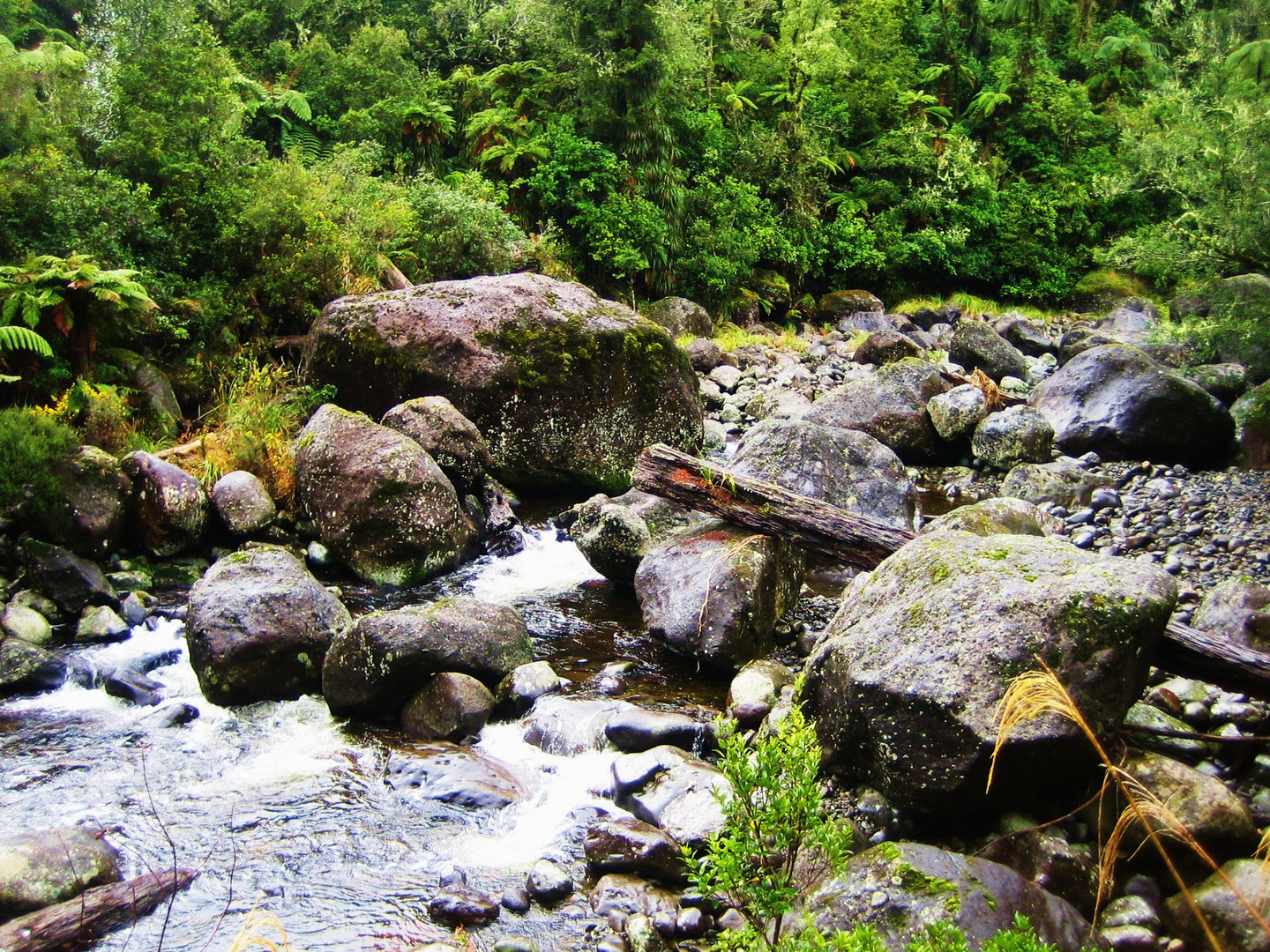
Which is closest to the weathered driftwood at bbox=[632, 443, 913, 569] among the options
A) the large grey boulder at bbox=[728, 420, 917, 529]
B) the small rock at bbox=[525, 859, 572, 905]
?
the large grey boulder at bbox=[728, 420, 917, 529]

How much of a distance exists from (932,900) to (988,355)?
1420 centimetres

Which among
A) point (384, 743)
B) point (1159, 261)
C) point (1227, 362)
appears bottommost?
point (384, 743)

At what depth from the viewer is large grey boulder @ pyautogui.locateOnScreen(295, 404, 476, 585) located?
326 inches

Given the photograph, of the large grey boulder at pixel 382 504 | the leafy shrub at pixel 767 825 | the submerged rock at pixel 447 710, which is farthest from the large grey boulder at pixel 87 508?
the leafy shrub at pixel 767 825

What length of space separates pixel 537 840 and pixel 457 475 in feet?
16.8

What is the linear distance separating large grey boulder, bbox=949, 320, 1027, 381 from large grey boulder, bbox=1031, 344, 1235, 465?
146 inches

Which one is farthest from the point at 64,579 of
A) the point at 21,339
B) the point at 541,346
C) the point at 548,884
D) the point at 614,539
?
the point at 541,346

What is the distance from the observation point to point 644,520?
8.17 metres

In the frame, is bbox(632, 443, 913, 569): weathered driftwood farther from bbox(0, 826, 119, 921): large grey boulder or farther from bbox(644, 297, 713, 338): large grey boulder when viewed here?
bbox(644, 297, 713, 338): large grey boulder

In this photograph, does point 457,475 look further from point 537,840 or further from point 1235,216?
point 1235,216

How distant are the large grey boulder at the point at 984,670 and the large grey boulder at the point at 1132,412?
7355 mm

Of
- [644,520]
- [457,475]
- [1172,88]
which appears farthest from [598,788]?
[1172,88]

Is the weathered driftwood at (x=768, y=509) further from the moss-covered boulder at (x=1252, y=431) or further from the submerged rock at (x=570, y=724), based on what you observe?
the moss-covered boulder at (x=1252, y=431)

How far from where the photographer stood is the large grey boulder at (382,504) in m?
8.27
